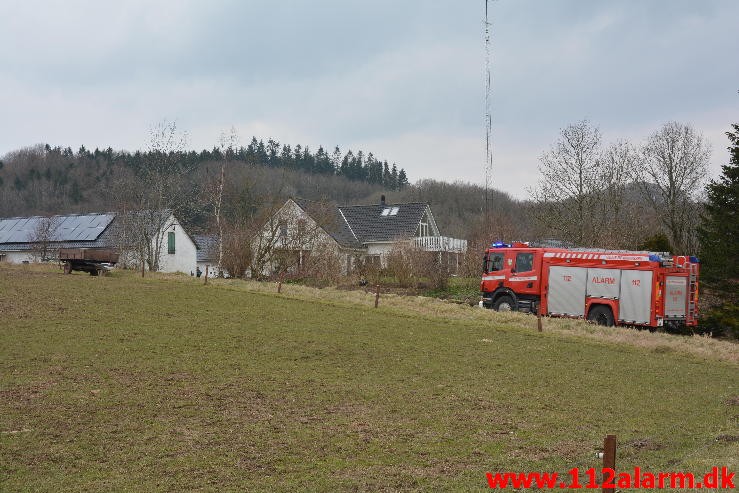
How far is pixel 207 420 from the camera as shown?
409 inches

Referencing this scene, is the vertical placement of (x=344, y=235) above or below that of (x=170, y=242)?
above

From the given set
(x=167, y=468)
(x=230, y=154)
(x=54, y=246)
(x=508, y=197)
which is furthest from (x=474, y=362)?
(x=508, y=197)

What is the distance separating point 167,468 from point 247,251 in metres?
31.5

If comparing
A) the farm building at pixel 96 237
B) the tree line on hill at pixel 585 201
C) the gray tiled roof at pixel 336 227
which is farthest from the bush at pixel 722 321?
the farm building at pixel 96 237

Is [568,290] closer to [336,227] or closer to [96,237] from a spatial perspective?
[336,227]

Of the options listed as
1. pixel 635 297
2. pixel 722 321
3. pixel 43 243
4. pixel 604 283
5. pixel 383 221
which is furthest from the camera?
pixel 383 221

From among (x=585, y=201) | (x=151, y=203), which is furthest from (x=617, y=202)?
(x=151, y=203)

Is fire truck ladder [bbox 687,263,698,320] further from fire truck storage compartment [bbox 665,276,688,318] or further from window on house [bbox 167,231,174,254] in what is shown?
window on house [bbox 167,231,174,254]

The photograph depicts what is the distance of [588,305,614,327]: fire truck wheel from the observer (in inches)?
1046

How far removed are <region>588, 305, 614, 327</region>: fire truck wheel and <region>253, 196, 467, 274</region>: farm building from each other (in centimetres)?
1343

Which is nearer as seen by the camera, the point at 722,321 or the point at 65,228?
the point at 722,321

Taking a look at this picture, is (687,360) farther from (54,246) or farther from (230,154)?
(54,246)

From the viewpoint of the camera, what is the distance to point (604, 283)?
26.6 metres

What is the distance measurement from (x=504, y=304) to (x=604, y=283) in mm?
4298
